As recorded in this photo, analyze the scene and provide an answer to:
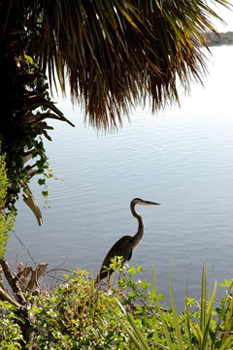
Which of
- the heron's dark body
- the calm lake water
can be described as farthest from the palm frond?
the heron's dark body

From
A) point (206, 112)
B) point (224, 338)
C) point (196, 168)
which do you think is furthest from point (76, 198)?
point (206, 112)

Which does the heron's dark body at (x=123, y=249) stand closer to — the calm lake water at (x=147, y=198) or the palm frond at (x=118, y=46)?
the calm lake water at (x=147, y=198)

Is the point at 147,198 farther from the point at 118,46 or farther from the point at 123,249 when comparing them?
the point at 118,46

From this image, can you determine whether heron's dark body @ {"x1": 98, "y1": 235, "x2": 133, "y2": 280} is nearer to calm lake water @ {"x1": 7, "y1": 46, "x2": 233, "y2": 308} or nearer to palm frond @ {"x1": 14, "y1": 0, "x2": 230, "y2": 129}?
calm lake water @ {"x1": 7, "y1": 46, "x2": 233, "y2": 308}

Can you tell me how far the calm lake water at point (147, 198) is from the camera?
6.61m

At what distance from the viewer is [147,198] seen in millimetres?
8297

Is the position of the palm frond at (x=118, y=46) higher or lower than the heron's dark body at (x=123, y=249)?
higher

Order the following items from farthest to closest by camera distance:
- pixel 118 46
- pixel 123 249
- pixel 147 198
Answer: pixel 147 198 → pixel 123 249 → pixel 118 46

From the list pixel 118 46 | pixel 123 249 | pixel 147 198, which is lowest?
pixel 123 249

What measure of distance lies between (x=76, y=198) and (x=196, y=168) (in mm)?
2717

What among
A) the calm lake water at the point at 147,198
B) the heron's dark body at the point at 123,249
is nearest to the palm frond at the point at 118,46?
the calm lake water at the point at 147,198

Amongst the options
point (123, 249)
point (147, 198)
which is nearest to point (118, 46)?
point (123, 249)

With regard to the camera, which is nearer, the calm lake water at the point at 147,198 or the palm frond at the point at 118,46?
the palm frond at the point at 118,46

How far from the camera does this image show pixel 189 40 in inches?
117
